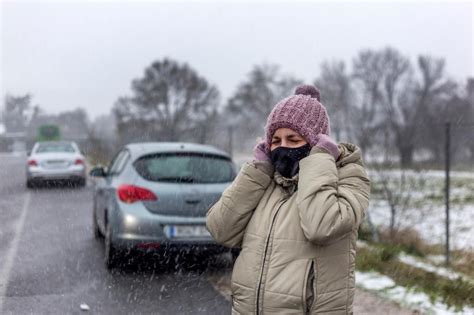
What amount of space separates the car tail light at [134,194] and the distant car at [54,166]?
1076 cm

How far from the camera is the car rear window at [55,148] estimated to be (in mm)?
17016

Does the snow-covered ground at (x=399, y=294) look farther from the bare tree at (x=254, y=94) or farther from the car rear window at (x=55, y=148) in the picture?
the bare tree at (x=254, y=94)

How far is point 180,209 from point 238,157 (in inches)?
479

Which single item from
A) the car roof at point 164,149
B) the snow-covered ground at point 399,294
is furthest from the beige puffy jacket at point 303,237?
the car roof at point 164,149

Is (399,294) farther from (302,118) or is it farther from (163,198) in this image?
(302,118)

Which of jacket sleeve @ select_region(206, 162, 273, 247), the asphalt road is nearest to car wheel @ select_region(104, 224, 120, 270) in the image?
the asphalt road

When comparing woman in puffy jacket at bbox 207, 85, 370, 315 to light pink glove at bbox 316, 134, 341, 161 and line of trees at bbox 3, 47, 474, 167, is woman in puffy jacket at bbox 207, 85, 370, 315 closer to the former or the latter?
light pink glove at bbox 316, 134, 341, 161

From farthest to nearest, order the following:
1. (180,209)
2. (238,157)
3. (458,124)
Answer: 1. (238,157)
2. (458,124)
3. (180,209)

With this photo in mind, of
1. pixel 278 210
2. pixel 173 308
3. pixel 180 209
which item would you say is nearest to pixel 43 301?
pixel 173 308

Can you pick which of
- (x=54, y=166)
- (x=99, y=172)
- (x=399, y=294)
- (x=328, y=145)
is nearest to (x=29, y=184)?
(x=54, y=166)

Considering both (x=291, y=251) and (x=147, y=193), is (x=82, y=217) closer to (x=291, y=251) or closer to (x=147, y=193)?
(x=147, y=193)

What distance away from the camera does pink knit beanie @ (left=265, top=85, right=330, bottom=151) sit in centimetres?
211

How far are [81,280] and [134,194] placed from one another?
113 centimetres

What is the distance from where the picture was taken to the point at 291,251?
2018 mm
